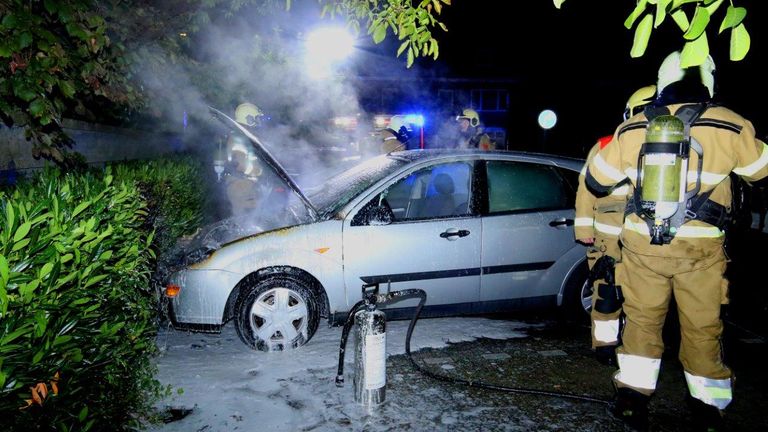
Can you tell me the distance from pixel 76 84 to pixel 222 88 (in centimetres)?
810

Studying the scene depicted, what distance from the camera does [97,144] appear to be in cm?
823

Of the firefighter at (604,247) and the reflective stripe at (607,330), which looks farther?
the reflective stripe at (607,330)

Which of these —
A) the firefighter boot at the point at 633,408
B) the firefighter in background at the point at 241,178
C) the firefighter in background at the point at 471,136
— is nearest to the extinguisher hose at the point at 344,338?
the firefighter boot at the point at 633,408

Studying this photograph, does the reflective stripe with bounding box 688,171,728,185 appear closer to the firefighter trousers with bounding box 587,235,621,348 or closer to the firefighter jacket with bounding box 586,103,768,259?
the firefighter jacket with bounding box 586,103,768,259

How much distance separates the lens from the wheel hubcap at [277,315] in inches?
161

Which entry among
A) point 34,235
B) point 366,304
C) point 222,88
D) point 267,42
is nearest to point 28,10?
point 34,235

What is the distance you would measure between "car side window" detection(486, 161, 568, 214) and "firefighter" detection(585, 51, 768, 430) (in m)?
1.50

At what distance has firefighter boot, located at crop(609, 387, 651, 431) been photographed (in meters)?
3.08

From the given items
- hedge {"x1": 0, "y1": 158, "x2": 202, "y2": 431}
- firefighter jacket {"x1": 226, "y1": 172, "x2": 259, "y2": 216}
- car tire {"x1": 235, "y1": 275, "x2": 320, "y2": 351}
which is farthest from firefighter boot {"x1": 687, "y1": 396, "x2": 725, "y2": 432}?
firefighter jacket {"x1": 226, "y1": 172, "x2": 259, "y2": 216}

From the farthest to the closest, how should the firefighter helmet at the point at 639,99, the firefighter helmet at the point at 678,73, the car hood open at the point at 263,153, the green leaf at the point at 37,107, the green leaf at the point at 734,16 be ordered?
the car hood open at the point at 263,153 → the firefighter helmet at the point at 639,99 → the firefighter helmet at the point at 678,73 → the green leaf at the point at 37,107 → the green leaf at the point at 734,16

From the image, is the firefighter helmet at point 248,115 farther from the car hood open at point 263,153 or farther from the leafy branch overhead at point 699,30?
the leafy branch overhead at point 699,30

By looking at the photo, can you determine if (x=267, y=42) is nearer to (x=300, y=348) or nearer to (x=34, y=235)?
(x=300, y=348)

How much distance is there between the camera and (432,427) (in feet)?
10.2

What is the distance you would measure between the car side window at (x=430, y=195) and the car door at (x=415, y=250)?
0.01 m
